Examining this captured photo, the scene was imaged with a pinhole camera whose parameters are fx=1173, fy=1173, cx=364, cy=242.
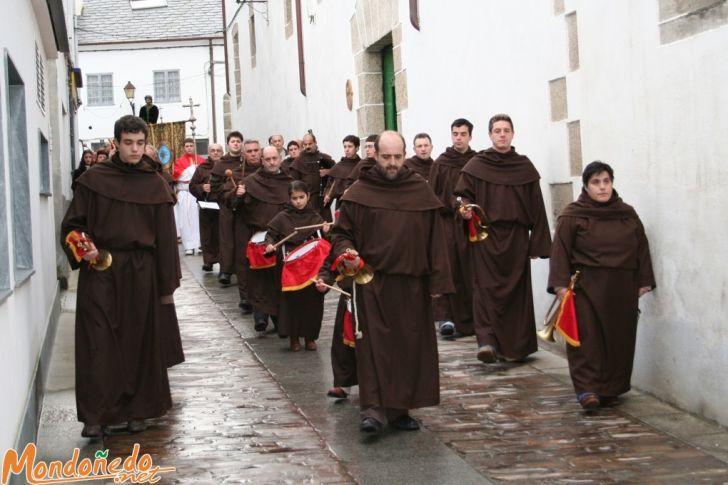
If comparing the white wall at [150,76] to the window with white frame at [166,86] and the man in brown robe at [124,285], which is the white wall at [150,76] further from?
the man in brown robe at [124,285]

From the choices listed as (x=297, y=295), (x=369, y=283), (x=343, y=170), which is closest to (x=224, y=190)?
(x=343, y=170)

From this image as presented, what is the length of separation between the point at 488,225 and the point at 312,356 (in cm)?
198

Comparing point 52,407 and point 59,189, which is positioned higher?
point 59,189

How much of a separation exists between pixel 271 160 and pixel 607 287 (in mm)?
5306

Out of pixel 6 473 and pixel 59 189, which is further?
pixel 59 189

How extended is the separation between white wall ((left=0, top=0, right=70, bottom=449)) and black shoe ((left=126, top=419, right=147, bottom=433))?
0.68 meters

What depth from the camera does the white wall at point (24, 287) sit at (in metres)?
5.52

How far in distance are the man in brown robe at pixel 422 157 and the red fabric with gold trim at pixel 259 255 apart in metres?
1.65

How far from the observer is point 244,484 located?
6.00m

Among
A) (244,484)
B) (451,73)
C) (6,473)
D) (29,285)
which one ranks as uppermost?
(451,73)

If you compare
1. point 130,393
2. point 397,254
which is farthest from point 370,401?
point 130,393

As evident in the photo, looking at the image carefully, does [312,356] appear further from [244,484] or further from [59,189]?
[59,189]

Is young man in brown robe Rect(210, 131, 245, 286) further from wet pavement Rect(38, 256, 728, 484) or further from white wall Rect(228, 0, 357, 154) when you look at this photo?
wet pavement Rect(38, 256, 728, 484)

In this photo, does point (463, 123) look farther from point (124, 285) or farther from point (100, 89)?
point (100, 89)
